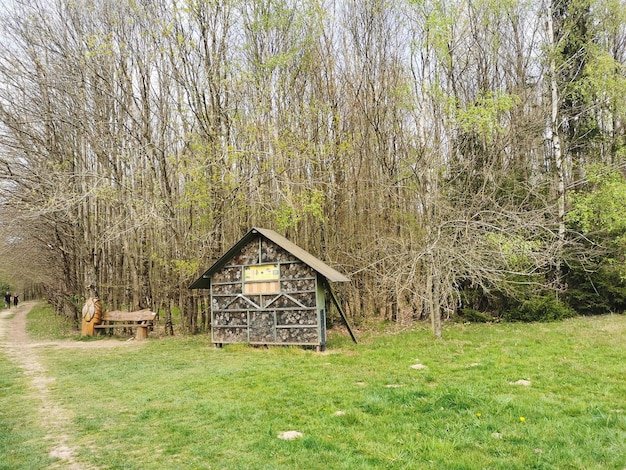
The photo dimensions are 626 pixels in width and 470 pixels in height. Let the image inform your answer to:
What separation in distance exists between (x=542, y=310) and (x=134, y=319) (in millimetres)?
13653

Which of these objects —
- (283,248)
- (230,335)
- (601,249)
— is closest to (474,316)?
(601,249)

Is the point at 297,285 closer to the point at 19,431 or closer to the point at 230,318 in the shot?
the point at 230,318

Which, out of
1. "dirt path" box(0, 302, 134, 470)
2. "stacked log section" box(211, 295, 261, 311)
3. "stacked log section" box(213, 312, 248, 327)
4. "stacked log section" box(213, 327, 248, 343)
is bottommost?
"dirt path" box(0, 302, 134, 470)

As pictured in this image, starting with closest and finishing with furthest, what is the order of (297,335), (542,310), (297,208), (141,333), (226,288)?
(297,335) < (226,288) < (297,208) < (141,333) < (542,310)

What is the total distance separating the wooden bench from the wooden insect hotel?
12.1 feet

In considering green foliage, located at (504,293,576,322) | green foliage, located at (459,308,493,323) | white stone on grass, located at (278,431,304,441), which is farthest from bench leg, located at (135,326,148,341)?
green foliage, located at (504,293,576,322)

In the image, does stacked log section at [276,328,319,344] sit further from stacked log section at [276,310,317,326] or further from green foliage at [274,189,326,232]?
green foliage at [274,189,326,232]

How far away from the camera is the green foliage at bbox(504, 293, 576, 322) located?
14.8 meters

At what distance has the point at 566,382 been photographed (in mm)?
6820

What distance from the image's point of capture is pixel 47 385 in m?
8.06

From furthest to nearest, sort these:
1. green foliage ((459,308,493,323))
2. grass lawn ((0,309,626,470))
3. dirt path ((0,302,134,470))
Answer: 1. green foliage ((459,308,493,323))
2. dirt path ((0,302,134,470))
3. grass lawn ((0,309,626,470))

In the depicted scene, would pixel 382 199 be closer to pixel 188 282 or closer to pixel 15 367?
pixel 188 282

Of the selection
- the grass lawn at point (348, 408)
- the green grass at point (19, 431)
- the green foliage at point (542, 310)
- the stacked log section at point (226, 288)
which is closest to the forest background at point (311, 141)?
the green foliage at point (542, 310)

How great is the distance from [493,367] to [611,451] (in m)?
3.98
